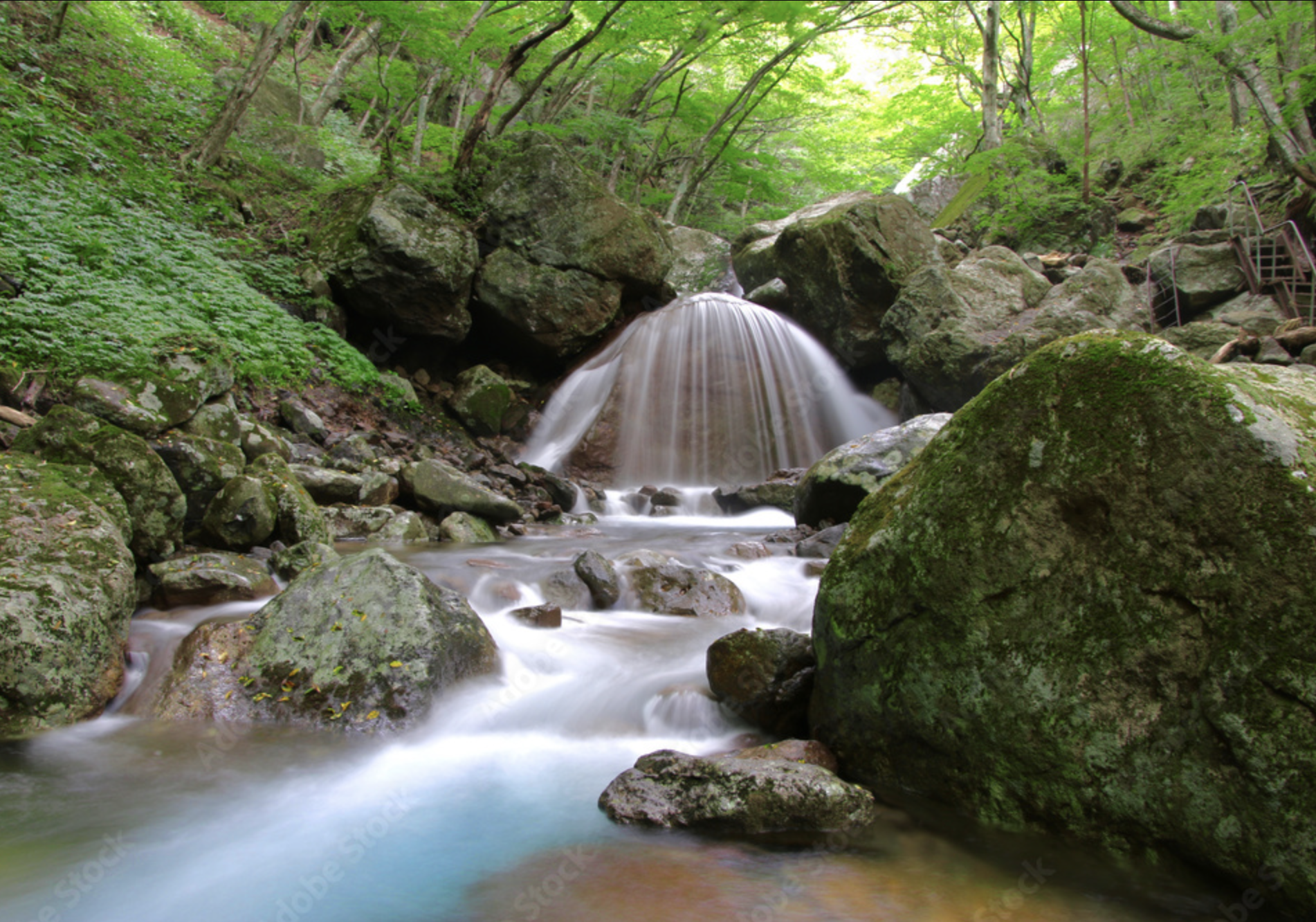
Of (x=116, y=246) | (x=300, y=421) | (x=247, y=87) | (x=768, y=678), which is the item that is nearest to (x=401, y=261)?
(x=300, y=421)

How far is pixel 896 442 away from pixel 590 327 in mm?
6368

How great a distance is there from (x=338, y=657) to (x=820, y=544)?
454 cm

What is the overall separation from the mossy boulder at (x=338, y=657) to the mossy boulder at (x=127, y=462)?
4.45 ft

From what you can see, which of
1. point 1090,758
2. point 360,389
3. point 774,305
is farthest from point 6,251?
point 774,305

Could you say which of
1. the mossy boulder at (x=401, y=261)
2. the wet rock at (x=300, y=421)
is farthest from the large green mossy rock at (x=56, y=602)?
the mossy boulder at (x=401, y=261)

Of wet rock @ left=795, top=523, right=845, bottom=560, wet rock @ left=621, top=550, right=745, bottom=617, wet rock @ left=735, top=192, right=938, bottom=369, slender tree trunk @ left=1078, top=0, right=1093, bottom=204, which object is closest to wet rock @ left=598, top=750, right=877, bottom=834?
wet rock @ left=621, top=550, right=745, bottom=617

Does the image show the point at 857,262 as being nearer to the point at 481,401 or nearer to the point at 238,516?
the point at 481,401

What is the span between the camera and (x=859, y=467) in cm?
736

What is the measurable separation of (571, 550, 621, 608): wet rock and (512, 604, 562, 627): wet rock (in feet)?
1.72

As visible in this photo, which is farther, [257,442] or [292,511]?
[257,442]

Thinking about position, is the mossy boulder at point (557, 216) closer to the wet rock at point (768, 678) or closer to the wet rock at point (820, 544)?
the wet rock at point (820, 544)

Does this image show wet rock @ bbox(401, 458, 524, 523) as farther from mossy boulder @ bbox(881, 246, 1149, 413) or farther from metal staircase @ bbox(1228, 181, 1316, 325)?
metal staircase @ bbox(1228, 181, 1316, 325)

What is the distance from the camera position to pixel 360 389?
9766 mm

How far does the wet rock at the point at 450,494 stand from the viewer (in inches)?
310
